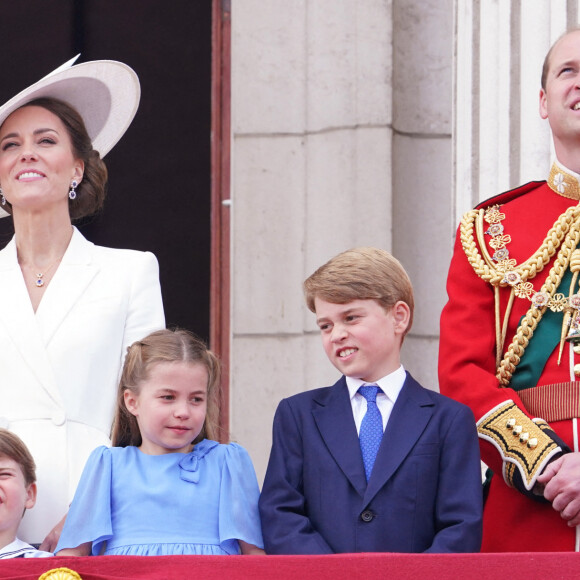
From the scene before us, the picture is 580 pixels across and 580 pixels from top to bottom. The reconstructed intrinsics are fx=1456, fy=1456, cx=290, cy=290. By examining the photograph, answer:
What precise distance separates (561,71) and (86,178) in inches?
50.9

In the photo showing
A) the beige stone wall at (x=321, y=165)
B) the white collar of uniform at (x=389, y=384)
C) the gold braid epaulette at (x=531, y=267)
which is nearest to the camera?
the white collar of uniform at (x=389, y=384)

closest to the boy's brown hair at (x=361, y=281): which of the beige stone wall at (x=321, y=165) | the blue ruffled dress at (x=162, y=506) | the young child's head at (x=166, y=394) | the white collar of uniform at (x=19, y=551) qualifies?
the young child's head at (x=166, y=394)

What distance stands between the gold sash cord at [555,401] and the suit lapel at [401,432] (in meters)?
0.28

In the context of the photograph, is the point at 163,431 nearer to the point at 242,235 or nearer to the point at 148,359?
the point at 148,359

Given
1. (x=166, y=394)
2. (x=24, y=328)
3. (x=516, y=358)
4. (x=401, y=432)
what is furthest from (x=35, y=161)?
(x=516, y=358)

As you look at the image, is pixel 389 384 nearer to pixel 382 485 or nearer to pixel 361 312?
pixel 361 312

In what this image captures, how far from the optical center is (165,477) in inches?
132

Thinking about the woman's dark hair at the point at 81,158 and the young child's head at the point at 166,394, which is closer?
the young child's head at the point at 166,394

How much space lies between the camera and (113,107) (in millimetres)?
4074

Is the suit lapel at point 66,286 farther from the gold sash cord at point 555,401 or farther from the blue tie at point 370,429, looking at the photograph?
the gold sash cord at point 555,401

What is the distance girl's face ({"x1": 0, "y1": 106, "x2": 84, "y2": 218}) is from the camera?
12.3ft

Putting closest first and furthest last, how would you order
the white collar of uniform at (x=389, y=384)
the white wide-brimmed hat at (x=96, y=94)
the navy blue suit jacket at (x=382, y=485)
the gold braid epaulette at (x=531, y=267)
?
the navy blue suit jacket at (x=382, y=485) < the white collar of uniform at (x=389, y=384) < the gold braid epaulette at (x=531, y=267) < the white wide-brimmed hat at (x=96, y=94)

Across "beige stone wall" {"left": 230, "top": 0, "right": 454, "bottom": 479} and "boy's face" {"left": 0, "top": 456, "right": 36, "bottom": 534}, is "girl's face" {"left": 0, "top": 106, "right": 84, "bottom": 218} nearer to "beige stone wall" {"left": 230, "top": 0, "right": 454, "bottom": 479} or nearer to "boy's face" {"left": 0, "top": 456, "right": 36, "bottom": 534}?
"boy's face" {"left": 0, "top": 456, "right": 36, "bottom": 534}

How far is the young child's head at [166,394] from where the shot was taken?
338 centimetres
